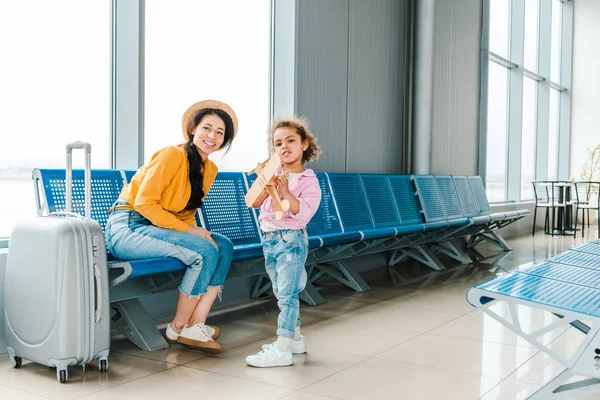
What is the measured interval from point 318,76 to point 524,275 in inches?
139

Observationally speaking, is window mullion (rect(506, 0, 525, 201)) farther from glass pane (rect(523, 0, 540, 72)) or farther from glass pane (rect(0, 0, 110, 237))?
glass pane (rect(0, 0, 110, 237))

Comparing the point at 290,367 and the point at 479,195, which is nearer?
the point at 290,367

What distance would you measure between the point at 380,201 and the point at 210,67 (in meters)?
1.92

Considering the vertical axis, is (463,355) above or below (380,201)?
below

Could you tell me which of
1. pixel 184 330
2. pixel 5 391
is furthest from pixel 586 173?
pixel 5 391

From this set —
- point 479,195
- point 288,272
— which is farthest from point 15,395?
point 479,195

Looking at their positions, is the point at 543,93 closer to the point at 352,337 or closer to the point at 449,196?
the point at 449,196

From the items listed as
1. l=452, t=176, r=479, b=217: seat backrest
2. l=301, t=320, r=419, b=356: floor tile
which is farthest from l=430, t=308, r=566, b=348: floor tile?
l=452, t=176, r=479, b=217: seat backrest

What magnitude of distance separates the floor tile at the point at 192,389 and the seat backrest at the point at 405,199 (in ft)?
11.4

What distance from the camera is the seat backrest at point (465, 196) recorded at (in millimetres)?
7363

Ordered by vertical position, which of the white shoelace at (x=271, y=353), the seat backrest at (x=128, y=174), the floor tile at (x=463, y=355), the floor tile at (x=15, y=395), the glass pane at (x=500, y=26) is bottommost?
the floor tile at (x=463, y=355)

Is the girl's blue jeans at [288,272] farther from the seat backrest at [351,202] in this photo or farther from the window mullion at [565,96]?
the window mullion at [565,96]

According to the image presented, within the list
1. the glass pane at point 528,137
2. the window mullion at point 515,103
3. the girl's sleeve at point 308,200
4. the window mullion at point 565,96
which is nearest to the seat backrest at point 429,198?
the girl's sleeve at point 308,200

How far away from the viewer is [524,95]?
12.2 meters
